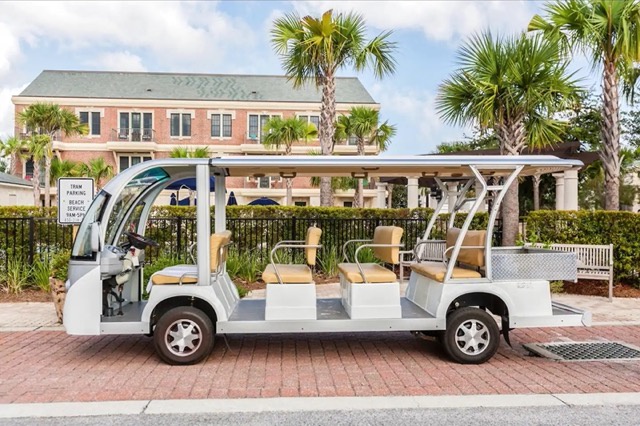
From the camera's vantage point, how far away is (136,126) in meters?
41.2

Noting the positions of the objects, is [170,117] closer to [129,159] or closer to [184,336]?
[129,159]

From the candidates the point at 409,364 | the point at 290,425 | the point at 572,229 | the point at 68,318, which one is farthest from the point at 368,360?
the point at 572,229

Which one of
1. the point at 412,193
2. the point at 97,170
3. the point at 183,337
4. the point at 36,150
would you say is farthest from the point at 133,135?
the point at 183,337

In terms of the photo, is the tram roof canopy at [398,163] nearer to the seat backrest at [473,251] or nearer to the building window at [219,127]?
the seat backrest at [473,251]

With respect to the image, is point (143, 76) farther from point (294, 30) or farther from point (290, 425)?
point (290, 425)

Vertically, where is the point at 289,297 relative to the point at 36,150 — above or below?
below

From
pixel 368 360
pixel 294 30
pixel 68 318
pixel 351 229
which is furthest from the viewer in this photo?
pixel 294 30

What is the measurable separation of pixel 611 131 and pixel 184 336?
33.5 feet

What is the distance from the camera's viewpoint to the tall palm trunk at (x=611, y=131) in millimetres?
11812

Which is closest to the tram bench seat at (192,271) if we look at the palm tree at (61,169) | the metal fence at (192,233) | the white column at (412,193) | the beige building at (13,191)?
the metal fence at (192,233)

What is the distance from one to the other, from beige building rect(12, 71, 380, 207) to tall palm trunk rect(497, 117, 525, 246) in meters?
28.6

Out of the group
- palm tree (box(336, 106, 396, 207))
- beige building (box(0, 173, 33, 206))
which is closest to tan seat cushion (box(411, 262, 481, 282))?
palm tree (box(336, 106, 396, 207))

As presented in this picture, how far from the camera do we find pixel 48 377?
5.65 meters

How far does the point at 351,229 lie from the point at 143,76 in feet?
117
